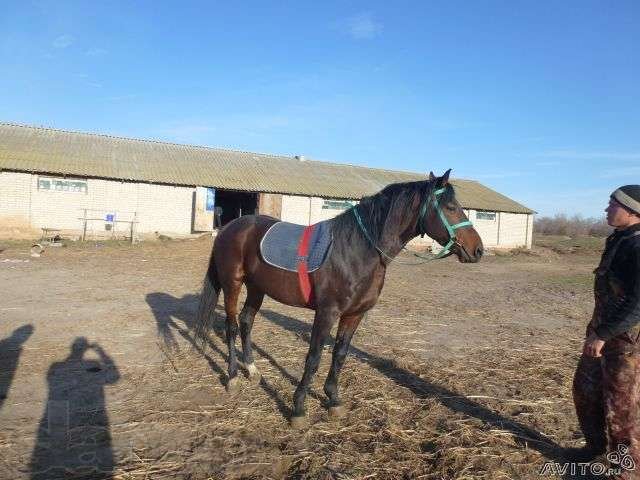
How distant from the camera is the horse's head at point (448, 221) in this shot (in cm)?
373

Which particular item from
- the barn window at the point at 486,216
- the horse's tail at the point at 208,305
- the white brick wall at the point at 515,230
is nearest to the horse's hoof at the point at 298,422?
the horse's tail at the point at 208,305

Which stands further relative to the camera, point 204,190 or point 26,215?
point 204,190

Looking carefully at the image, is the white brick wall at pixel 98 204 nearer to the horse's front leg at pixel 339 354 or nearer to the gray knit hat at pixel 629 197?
the horse's front leg at pixel 339 354

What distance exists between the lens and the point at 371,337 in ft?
21.5

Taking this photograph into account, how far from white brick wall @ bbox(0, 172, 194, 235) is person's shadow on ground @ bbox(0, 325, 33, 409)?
15.8 meters

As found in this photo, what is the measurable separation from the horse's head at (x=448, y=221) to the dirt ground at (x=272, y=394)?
5.29 feet

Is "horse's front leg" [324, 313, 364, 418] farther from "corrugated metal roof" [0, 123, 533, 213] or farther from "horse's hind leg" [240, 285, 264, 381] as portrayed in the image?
"corrugated metal roof" [0, 123, 533, 213]

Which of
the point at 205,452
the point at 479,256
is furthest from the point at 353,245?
the point at 205,452

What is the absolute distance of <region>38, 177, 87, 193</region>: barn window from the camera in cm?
1959

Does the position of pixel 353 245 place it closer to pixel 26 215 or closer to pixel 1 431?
pixel 1 431

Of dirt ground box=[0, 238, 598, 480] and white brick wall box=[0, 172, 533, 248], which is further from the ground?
white brick wall box=[0, 172, 533, 248]

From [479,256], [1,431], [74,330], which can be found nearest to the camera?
[1,431]

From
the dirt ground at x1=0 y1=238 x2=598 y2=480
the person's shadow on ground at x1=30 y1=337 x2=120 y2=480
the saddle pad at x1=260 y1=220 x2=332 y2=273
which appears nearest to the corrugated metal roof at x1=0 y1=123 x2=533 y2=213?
the dirt ground at x1=0 y1=238 x2=598 y2=480

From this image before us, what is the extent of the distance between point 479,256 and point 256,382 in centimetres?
279
